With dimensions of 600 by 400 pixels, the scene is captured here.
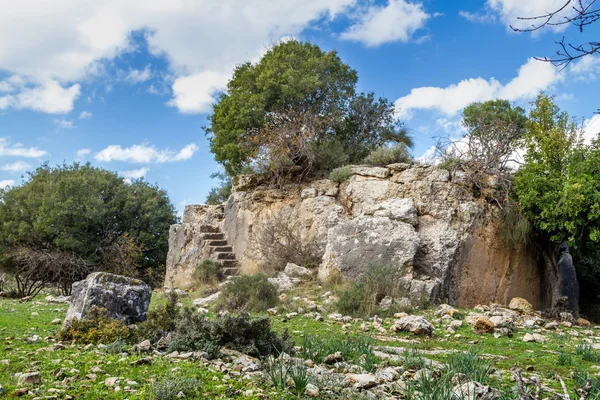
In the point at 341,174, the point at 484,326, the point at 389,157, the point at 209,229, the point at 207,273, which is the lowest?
the point at 484,326

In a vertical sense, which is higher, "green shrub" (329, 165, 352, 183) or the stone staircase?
"green shrub" (329, 165, 352, 183)

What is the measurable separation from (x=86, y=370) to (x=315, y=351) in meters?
2.43

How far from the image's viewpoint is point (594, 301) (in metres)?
19.4

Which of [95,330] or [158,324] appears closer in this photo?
[95,330]

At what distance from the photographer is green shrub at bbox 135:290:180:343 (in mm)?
6602

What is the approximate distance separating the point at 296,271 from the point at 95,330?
8191 mm

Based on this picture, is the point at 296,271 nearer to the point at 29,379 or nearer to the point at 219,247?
the point at 219,247

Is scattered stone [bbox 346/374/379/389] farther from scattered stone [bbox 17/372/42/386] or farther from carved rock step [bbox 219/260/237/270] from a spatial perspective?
carved rock step [bbox 219/260/237/270]

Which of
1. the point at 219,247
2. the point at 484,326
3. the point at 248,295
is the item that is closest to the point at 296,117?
the point at 219,247

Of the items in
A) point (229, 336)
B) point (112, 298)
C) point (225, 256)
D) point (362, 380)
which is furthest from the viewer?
point (225, 256)

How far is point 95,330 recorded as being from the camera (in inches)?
260

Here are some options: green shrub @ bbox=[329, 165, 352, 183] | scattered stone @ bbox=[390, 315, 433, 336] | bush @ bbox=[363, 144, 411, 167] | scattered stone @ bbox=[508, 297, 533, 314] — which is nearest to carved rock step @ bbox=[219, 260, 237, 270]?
green shrub @ bbox=[329, 165, 352, 183]

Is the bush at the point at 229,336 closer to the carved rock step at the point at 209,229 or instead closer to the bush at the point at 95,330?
the bush at the point at 95,330

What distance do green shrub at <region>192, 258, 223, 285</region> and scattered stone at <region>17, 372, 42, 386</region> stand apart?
11870 mm
